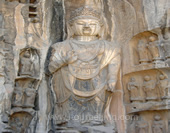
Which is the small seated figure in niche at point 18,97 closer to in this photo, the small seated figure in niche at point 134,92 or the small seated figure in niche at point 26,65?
the small seated figure in niche at point 26,65

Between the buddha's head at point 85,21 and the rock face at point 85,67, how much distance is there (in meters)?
0.02

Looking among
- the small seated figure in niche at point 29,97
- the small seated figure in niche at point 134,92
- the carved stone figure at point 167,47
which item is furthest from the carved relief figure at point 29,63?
the carved stone figure at point 167,47

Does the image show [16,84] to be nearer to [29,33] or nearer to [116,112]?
[29,33]

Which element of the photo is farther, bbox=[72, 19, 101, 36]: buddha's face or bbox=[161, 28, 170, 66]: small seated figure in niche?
bbox=[72, 19, 101, 36]: buddha's face

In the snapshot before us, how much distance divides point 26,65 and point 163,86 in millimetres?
2811

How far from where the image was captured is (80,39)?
7.23m

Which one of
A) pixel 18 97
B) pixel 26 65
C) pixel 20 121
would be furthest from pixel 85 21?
pixel 20 121

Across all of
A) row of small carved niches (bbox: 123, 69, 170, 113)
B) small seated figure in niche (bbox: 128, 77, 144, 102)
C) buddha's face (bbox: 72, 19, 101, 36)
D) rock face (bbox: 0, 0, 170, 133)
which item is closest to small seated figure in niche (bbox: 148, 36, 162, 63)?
rock face (bbox: 0, 0, 170, 133)

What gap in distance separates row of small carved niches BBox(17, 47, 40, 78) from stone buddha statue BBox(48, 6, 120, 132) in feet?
1.10

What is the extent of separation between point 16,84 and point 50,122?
1.03 meters

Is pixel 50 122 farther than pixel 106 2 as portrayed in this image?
No

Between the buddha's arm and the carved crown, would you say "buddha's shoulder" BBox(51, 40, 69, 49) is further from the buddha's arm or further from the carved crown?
the buddha's arm

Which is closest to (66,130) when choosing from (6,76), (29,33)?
(6,76)

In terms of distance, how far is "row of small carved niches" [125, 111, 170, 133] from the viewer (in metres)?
6.95
